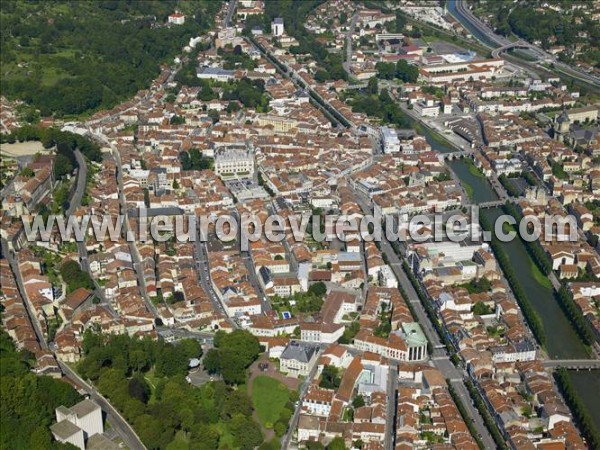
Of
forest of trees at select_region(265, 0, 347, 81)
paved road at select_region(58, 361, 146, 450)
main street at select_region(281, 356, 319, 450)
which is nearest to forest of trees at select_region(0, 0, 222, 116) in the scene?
forest of trees at select_region(265, 0, 347, 81)

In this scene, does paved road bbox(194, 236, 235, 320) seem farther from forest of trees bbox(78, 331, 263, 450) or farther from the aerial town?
forest of trees bbox(78, 331, 263, 450)

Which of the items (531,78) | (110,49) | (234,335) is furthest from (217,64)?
(234,335)

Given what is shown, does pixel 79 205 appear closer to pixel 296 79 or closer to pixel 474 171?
pixel 474 171

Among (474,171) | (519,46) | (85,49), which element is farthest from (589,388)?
(519,46)

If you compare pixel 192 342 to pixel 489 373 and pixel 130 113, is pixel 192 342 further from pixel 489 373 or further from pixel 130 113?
pixel 130 113

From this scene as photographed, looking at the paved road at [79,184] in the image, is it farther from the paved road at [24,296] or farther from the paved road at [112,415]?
the paved road at [112,415]
